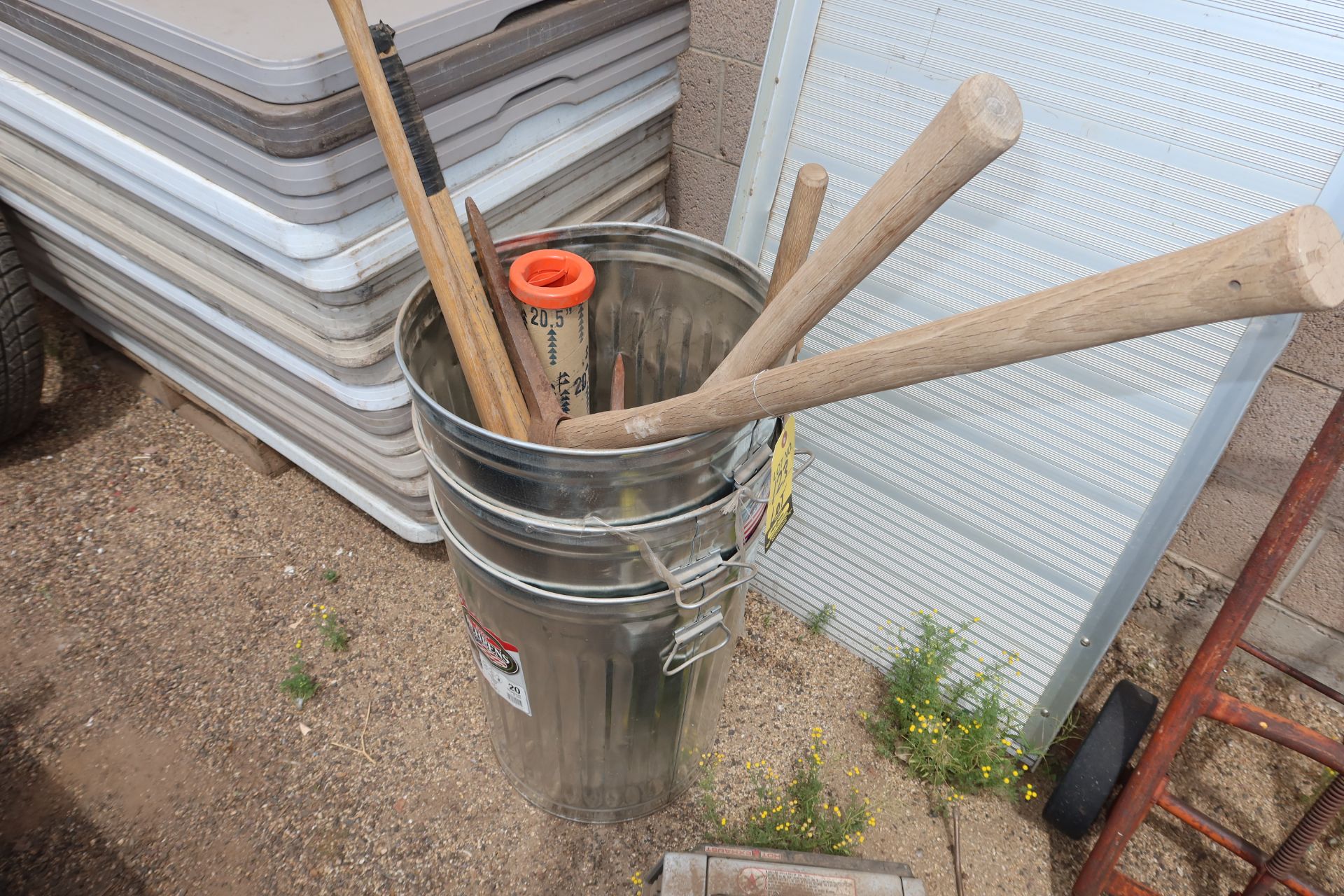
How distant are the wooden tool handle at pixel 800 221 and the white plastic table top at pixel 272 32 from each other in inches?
27.0

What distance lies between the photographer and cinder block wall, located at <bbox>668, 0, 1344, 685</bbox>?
1.71m

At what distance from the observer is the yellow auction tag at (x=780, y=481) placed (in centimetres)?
128

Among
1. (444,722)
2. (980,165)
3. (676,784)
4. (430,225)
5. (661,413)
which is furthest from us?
(444,722)

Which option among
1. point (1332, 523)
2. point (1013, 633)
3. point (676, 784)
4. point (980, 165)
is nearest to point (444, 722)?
point (676, 784)

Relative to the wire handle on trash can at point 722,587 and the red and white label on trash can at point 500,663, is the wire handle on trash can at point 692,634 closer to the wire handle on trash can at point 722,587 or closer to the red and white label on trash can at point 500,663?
the wire handle on trash can at point 722,587

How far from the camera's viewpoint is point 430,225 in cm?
119

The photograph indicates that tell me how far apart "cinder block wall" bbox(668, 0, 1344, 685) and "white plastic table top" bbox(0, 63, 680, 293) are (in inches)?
5.9

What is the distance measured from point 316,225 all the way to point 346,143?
0.48 ft

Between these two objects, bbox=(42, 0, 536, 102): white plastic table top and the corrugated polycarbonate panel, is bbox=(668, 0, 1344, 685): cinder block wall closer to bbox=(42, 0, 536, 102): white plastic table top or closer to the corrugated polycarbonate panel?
the corrugated polycarbonate panel

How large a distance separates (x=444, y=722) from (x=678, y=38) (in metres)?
1.72

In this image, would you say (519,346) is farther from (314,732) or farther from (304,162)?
(314,732)

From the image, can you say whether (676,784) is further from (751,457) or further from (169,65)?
(169,65)

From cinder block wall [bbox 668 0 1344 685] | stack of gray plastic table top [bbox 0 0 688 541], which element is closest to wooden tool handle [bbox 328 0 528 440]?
stack of gray plastic table top [bbox 0 0 688 541]

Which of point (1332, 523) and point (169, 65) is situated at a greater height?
point (169, 65)
